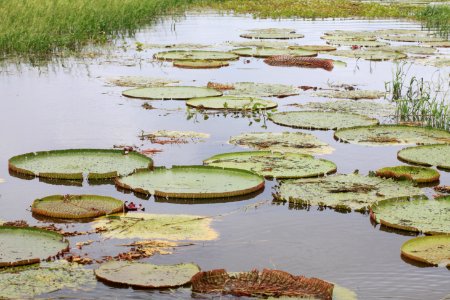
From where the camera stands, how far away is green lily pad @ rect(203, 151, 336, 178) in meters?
6.87

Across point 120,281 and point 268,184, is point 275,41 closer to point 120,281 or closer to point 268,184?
point 268,184

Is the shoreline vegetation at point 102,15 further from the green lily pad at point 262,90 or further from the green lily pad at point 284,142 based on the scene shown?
the green lily pad at point 284,142

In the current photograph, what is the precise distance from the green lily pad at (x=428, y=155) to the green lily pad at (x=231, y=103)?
2279 mm

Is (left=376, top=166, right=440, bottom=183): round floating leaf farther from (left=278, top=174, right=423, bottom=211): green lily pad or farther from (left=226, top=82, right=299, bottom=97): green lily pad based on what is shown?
(left=226, top=82, right=299, bottom=97): green lily pad

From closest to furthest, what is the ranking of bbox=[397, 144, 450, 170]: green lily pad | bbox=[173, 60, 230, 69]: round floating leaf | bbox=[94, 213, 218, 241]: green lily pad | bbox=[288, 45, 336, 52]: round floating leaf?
bbox=[94, 213, 218, 241]: green lily pad
bbox=[397, 144, 450, 170]: green lily pad
bbox=[173, 60, 230, 69]: round floating leaf
bbox=[288, 45, 336, 52]: round floating leaf

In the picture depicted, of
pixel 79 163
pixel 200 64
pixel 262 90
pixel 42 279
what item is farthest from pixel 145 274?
pixel 200 64

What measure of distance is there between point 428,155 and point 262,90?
360 centimetres

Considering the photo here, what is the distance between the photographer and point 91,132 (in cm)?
861

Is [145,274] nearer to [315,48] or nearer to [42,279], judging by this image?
[42,279]

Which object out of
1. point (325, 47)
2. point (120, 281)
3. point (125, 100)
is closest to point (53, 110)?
point (125, 100)

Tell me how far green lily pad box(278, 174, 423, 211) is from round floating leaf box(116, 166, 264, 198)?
303 millimetres

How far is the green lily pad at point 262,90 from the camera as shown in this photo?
34.7ft

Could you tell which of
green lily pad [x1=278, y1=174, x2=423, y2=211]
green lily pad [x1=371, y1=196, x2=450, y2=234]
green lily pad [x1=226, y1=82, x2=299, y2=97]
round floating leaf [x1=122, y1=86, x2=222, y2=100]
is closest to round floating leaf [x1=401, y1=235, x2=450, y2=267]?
green lily pad [x1=371, y1=196, x2=450, y2=234]

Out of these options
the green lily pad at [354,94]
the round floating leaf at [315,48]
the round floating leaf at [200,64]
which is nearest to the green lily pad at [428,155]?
the green lily pad at [354,94]
